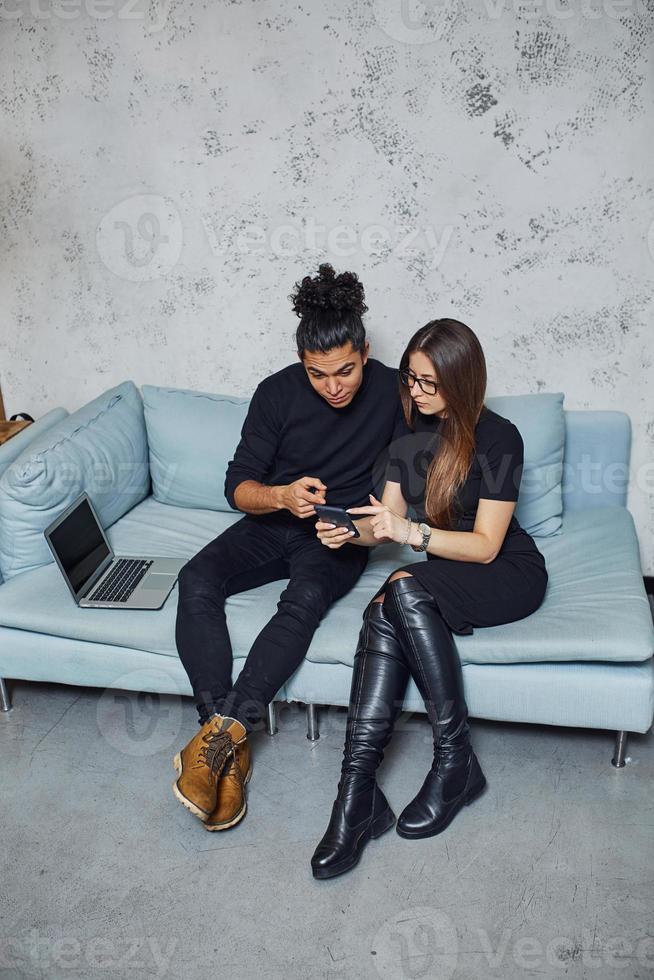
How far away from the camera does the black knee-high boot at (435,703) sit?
1.95 metres

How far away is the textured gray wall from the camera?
2.42 meters

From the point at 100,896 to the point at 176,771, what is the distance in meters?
0.40

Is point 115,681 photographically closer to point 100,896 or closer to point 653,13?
point 100,896

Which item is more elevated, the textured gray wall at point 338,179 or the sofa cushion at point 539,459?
the textured gray wall at point 338,179

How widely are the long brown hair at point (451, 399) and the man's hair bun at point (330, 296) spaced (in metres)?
0.19

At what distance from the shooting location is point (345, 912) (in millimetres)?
1763

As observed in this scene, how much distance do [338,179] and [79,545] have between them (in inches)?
52.0

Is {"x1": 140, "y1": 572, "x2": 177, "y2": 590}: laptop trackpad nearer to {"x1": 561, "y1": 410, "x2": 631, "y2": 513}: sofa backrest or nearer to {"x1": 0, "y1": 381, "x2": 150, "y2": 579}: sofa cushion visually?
{"x1": 0, "y1": 381, "x2": 150, "y2": 579}: sofa cushion

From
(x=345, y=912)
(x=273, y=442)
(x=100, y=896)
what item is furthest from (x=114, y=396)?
(x=345, y=912)
